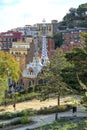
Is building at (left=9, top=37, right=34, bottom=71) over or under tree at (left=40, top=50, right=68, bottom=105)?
under

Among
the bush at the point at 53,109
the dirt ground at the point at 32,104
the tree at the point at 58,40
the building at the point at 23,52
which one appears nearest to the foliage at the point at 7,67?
the dirt ground at the point at 32,104

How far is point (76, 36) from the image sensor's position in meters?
78.9

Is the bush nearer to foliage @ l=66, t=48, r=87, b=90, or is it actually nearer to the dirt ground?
the dirt ground

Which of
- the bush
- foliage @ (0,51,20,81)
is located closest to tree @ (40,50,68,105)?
the bush

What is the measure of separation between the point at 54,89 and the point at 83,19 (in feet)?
197

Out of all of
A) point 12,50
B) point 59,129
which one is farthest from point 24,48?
point 59,129

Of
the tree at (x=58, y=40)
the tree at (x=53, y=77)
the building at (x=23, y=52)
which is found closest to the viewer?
the tree at (x=53, y=77)

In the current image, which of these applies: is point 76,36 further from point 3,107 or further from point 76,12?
point 3,107

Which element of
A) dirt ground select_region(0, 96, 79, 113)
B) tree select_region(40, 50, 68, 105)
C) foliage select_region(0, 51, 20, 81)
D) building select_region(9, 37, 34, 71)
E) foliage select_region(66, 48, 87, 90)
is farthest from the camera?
building select_region(9, 37, 34, 71)

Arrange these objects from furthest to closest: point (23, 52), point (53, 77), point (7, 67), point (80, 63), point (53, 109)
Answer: point (23, 52)
point (7, 67)
point (53, 77)
point (53, 109)
point (80, 63)

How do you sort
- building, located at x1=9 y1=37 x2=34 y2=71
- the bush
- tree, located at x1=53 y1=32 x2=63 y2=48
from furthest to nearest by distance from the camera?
tree, located at x1=53 y1=32 x2=63 y2=48
building, located at x1=9 y1=37 x2=34 y2=71
the bush

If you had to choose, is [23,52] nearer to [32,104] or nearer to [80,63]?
[32,104]

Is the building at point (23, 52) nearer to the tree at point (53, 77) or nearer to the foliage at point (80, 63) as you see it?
the tree at point (53, 77)

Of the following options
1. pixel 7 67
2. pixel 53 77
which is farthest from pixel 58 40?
pixel 53 77
